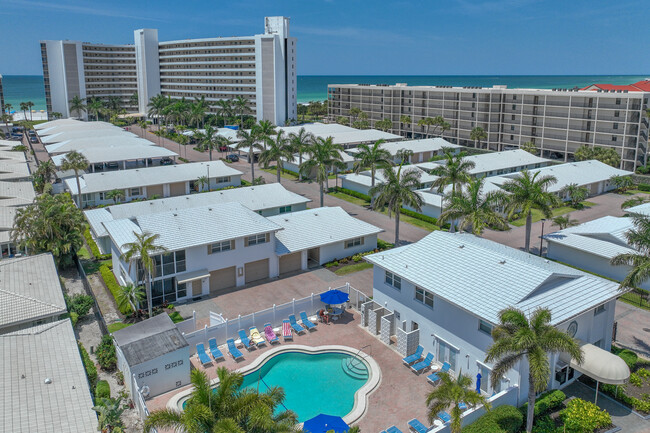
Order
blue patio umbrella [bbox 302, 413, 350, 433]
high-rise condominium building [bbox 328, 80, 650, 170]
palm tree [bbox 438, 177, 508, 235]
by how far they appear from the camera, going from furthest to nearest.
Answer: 1. high-rise condominium building [bbox 328, 80, 650, 170]
2. palm tree [bbox 438, 177, 508, 235]
3. blue patio umbrella [bbox 302, 413, 350, 433]

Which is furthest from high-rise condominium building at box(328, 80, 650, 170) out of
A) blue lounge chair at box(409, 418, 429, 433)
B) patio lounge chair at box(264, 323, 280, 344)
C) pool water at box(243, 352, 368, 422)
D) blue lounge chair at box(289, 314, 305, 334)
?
blue lounge chair at box(409, 418, 429, 433)

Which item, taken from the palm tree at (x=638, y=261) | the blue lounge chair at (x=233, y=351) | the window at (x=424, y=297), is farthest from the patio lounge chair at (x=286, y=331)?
the palm tree at (x=638, y=261)

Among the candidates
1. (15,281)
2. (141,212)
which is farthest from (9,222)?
(15,281)

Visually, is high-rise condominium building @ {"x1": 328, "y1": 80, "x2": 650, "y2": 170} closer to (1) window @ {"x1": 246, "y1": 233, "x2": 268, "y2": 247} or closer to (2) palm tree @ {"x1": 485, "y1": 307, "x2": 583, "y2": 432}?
(1) window @ {"x1": 246, "y1": 233, "x2": 268, "y2": 247}

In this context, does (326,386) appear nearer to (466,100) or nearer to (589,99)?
(589,99)

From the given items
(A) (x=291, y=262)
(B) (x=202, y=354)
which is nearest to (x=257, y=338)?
(B) (x=202, y=354)

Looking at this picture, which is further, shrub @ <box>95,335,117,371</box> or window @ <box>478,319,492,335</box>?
shrub @ <box>95,335,117,371</box>
